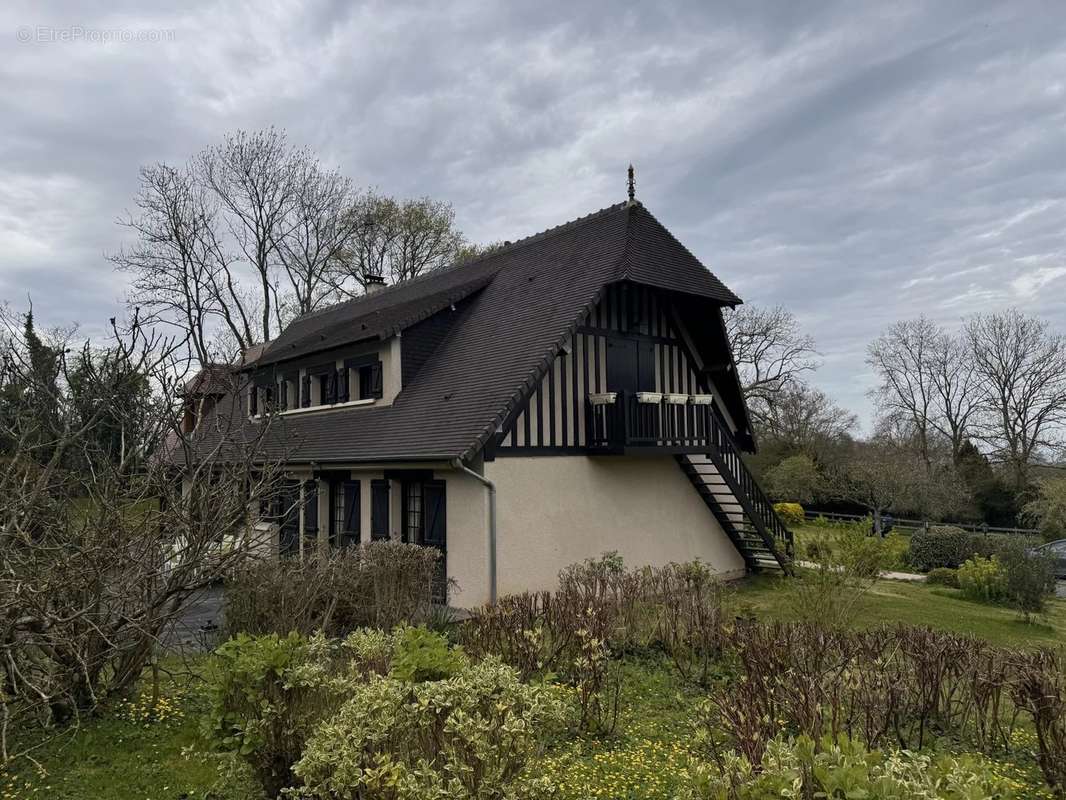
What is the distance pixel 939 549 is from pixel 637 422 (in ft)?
38.8

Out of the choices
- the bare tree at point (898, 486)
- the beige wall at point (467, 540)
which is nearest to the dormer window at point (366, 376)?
the beige wall at point (467, 540)

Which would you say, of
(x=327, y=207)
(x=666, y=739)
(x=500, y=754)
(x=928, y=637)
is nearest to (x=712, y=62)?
(x=928, y=637)

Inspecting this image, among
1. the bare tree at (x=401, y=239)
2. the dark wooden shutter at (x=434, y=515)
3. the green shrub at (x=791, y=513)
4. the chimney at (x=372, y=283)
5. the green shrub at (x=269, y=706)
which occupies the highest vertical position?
the bare tree at (x=401, y=239)

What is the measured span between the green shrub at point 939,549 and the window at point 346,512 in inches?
615

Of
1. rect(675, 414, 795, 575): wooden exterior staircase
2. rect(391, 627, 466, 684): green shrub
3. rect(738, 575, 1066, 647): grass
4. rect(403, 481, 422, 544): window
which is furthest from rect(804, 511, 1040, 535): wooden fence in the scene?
rect(391, 627, 466, 684): green shrub

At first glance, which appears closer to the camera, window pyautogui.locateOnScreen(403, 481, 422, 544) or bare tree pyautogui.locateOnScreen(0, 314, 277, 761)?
bare tree pyautogui.locateOnScreen(0, 314, 277, 761)

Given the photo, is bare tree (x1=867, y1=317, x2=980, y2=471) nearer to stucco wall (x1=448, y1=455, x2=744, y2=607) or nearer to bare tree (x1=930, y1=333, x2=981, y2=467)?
bare tree (x1=930, y1=333, x2=981, y2=467)

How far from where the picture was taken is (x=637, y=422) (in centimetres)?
1247

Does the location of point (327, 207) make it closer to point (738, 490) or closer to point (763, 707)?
point (738, 490)

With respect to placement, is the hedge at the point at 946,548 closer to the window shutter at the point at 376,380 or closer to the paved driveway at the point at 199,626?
the window shutter at the point at 376,380

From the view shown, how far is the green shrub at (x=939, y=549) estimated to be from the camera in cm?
1806

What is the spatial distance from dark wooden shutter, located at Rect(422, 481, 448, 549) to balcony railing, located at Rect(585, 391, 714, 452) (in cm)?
299

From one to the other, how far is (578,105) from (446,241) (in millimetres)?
21370

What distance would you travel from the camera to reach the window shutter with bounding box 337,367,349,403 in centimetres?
1585
